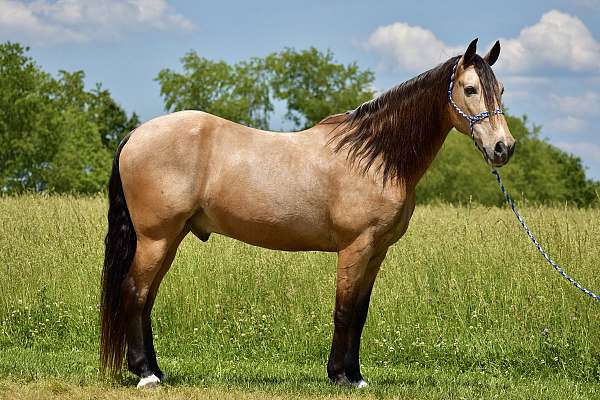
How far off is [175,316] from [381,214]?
12.1ft

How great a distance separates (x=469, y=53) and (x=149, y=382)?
11.3 ft

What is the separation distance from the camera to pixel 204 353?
7.75 metres

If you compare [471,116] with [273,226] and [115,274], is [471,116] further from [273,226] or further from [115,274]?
[115,274]

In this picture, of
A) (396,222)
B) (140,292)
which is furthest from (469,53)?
(140,292)

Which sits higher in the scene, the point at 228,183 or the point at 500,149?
the point at 500,149

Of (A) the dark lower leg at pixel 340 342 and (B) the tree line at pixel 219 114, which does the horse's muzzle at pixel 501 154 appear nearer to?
(A) the dark lower leg at pixel 340 342

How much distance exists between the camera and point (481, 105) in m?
5.29

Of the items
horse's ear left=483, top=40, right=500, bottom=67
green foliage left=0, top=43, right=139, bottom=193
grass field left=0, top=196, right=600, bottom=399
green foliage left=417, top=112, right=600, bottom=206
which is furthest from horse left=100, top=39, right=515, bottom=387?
green foliage left=417, top=112, right=600, bottom=206

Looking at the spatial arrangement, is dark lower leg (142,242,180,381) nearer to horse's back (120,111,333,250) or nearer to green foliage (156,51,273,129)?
horse's back (120,111,333,250)

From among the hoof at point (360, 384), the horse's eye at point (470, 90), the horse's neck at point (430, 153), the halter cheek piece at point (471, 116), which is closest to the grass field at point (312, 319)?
the hoof at point (360, 384)

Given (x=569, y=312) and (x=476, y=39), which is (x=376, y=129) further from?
(x=569, y=312)

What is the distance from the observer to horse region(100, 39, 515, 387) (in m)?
5.51

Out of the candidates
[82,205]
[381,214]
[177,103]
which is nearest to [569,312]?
[381,214]

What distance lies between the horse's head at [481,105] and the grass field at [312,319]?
6.61 feet
